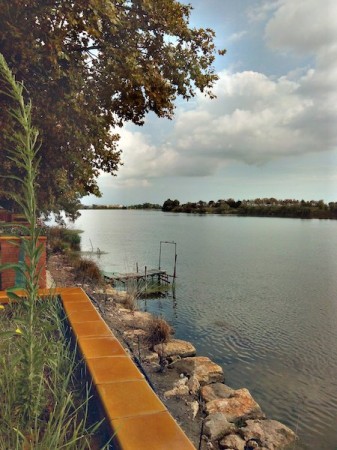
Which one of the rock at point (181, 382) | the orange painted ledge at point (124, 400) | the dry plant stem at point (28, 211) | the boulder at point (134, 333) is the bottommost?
the rock at point (181, 382)

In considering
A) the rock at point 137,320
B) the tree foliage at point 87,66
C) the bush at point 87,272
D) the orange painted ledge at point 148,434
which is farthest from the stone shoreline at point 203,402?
the bush at point 87,272

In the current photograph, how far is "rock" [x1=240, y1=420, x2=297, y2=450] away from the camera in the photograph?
688 cm

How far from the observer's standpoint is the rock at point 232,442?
5.99 m

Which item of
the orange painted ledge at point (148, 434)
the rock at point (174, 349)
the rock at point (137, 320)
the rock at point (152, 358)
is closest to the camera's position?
the orange painted ledge at point (148, 434)

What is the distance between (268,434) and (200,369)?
2.66 meters

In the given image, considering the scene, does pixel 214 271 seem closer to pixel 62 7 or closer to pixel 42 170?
pixel 42 170

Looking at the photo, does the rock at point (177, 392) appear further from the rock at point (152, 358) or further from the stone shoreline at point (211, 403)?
the rock at point (152, 358)

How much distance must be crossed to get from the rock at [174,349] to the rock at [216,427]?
3.34m

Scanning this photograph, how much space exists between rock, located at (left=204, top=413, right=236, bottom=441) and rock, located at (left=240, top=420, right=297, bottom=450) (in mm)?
513

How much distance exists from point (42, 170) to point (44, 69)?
260 cm

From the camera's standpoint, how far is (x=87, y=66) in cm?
1027

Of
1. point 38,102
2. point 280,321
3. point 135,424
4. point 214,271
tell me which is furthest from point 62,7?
point 214,271

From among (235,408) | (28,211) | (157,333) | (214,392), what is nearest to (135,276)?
(157,333)

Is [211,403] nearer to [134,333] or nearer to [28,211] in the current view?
[134,333]
